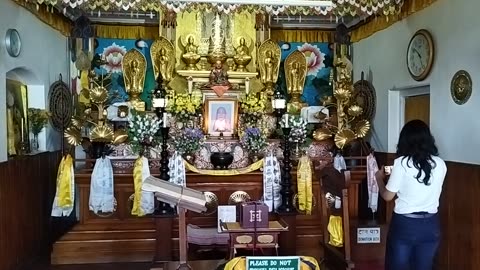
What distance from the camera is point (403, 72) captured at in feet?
19.5

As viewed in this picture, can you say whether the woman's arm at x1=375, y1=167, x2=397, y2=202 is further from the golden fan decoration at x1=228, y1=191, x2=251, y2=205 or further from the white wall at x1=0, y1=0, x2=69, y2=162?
the white wall at x1=0, y1=0, x2=69, y2=162

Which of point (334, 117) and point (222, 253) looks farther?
point (334, 117)

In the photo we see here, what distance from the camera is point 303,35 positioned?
7.87 m

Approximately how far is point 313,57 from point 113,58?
307cm

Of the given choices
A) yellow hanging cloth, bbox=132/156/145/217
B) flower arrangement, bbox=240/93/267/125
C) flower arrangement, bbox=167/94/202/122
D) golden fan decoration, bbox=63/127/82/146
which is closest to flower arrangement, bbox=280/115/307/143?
flower arrangement, bbox=240/93/267/125

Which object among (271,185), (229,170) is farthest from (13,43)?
(271,185)

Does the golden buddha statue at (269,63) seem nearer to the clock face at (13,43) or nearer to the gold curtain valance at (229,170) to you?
the gold curtain valance at (229,170)

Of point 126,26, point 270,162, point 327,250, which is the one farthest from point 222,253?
point 126,26

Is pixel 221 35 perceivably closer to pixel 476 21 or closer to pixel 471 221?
pixel 476 21

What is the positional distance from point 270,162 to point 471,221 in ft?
7.02

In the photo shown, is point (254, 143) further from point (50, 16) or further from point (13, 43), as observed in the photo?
point (50, 16)

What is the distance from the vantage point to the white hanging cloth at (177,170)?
5.41m

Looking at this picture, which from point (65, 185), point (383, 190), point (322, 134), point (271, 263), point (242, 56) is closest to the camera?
point (271, 263)

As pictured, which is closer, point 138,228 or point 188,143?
point 138,228
